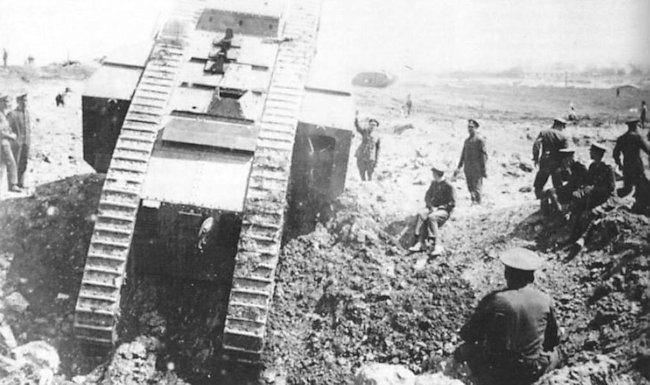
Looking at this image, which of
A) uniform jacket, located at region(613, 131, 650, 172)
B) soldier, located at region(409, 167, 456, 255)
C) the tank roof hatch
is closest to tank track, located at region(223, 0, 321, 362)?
the tank roof hatch

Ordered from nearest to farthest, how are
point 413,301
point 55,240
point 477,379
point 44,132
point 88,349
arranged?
1. point 477,379
2. point 88,349
3. point 413,301
4. point 55,240
5. point 44,132

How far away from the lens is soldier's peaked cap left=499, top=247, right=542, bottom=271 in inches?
160

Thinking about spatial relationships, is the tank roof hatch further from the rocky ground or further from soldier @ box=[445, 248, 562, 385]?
soldier @ box=[445, 248, 562, 385]

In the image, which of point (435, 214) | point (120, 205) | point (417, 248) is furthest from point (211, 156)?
point (435, 214)

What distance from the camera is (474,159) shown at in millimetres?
9531

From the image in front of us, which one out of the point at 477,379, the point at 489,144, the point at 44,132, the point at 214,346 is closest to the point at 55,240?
the point at 214,346

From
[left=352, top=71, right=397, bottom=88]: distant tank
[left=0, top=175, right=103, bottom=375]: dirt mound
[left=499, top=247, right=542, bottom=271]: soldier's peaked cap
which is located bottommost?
[left=0, top=175, right=103, bottom=375]: dirt mound

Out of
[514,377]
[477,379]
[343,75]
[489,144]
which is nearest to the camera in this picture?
[514,377]

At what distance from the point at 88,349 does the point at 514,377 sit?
434 cm

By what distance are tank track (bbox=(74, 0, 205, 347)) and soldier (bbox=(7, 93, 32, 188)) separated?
3.43 metres

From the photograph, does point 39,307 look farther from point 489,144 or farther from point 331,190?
point 489,144

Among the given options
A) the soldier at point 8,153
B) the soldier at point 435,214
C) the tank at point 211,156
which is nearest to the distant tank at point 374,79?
the tank at point 211,156

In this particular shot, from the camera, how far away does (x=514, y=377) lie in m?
4.17

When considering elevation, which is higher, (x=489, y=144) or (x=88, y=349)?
(x=489, y=144)
